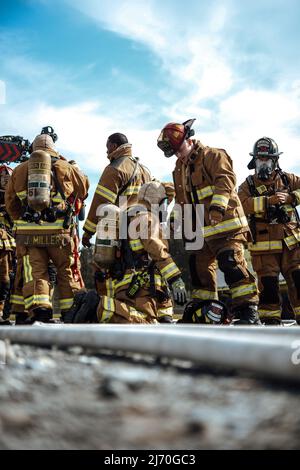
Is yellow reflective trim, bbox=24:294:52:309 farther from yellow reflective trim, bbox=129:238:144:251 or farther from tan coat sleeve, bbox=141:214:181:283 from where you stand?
tan coat sleeve, bbox=141:214:181:283

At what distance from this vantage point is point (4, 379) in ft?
3.37

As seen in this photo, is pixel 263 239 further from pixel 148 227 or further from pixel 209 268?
pixel 148 227

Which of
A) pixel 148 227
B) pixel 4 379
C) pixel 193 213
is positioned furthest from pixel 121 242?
pixel 4 379

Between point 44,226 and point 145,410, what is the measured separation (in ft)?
15.2

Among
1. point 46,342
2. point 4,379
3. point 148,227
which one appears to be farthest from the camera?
point 148,227

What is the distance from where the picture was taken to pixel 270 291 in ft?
17.8

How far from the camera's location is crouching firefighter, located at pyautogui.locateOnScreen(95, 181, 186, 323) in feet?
14.2

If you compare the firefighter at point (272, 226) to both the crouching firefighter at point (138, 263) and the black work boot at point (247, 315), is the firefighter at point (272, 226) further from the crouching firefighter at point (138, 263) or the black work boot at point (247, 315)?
the crouching firefighter at point (138, 263)

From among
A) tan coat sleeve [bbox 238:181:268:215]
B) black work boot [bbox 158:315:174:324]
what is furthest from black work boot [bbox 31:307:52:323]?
tan coat sleeve [bbox 238:181:268:215]

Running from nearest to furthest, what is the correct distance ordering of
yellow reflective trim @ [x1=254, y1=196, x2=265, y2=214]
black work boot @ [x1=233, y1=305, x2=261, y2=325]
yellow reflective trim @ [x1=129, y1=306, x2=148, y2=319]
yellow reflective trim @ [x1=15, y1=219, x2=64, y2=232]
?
1. yellow reflective trim @ [x1=129, y1=306, x2=148, y2=319]
2. black work boot @ [x1=233, y1=305, x2=261, y2=325]
3. yellow reflective trim @ [x1=15, y1=219, x2=64, y2=232]
4. yellow reflective trim @ [x1=254, y1=196, x2=265, y2=214]

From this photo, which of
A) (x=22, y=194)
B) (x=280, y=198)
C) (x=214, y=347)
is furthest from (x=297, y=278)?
(x=214, y=347)

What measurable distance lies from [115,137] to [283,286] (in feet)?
10.3

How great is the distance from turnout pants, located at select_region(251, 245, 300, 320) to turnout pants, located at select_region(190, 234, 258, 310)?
89 centimetres

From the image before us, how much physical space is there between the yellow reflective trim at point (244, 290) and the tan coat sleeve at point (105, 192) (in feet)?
5.49
